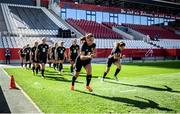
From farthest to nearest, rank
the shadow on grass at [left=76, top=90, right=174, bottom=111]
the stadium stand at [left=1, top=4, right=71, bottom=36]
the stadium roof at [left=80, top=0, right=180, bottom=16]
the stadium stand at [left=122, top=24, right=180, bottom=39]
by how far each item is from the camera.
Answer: the stadium roof at [left=80, top=0, right=180, bottom=16], the stadium stand at [left=122, top=24, right=180, bottom=39], the stadium stand at [left=1, top=4, right=71, bottom=36], the shadow on grass at [left=76, top=90, right=174, bottom=111]

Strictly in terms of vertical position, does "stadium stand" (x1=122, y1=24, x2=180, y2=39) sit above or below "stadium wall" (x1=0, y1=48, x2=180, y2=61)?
above

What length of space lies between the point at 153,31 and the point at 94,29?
42.9 ft

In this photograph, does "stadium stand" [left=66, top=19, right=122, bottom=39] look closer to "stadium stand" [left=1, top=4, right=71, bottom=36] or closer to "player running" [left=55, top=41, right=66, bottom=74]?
"stadium stand" [left=1, top=4, right=71, bottom=36]

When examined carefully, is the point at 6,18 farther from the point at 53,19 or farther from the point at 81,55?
the point at 81,55

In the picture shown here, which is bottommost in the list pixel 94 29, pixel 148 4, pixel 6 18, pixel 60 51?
pixel 60 51

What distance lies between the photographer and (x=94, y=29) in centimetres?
Result: 4766

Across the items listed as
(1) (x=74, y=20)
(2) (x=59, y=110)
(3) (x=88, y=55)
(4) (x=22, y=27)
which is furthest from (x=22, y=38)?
(2) (x=59, y=110)

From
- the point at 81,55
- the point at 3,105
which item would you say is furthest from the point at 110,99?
the point at 3,105

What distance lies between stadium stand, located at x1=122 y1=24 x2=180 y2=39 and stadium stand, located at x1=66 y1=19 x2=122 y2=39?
21.4 ft

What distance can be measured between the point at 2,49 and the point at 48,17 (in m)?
15.5

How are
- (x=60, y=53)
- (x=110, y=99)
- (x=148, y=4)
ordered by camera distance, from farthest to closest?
(x=148, y=4)
(x=60, y=53)
(x=110, y=99)

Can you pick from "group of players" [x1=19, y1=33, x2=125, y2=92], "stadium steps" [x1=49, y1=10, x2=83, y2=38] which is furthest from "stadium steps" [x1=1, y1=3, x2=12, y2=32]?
"group of players" [x1=19, y1=33, x2=125, y2=92]

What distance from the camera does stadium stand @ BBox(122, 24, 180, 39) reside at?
53.9m

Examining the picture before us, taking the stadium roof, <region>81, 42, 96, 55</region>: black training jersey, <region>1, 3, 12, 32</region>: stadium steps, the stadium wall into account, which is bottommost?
the stadium wall
